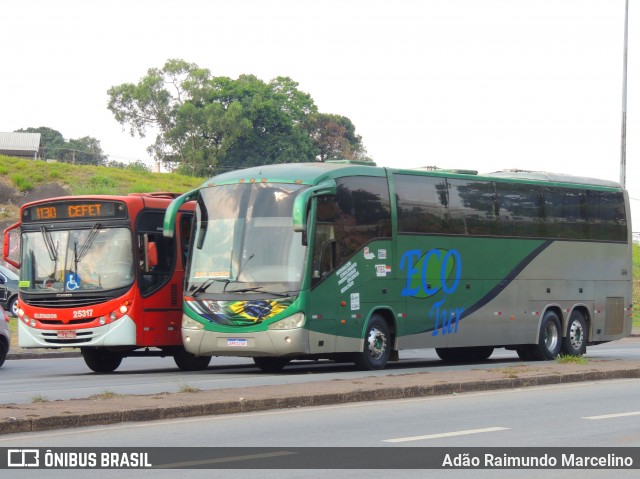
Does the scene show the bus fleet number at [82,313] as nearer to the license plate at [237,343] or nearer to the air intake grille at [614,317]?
the license plate at [237,343]

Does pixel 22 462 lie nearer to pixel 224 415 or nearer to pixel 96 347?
pixel 224 415

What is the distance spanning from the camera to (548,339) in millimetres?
25172

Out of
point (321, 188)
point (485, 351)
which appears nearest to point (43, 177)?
point (485, 351)

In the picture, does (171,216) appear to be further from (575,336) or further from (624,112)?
(624,112)

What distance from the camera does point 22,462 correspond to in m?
9.71

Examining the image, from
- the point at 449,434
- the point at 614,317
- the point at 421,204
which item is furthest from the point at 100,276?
the point at 614,317

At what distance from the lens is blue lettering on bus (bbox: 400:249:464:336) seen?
70.9ft

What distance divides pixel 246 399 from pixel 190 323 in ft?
21.2

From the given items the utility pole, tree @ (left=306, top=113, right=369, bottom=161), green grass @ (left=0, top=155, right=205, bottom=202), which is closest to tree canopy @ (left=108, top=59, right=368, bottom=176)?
tree @ (left=306, top=113, right=369, bottom=161)

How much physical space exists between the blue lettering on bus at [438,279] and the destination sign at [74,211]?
541 centimetres

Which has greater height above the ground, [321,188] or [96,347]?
[321,188]

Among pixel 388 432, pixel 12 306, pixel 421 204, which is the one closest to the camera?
pixel 388 432

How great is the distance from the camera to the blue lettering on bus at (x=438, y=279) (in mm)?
21625

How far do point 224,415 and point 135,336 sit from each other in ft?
24.4
